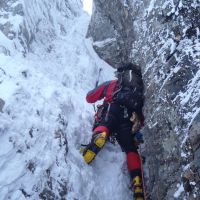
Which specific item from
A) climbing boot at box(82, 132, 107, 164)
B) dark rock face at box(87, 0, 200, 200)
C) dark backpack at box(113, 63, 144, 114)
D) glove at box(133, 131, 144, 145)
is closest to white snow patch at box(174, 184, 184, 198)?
dark rock face at box(87, 0, 200, 200)

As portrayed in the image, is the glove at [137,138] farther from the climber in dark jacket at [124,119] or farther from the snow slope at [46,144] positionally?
the snow slope at [46,144]

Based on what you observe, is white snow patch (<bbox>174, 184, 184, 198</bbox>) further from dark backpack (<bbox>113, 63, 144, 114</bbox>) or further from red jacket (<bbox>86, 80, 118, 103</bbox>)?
red jacket (<bbox>86, 80, 118, 103</bbox>)

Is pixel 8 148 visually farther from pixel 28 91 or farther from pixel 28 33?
pixel 28 33

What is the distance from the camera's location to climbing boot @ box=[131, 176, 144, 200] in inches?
231

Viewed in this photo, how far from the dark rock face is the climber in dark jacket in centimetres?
42

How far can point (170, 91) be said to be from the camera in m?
5.40

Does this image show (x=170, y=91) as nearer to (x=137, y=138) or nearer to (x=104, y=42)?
(x=137, y=138)

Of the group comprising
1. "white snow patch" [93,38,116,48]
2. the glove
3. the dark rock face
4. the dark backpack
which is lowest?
the glove

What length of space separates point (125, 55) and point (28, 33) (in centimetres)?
331

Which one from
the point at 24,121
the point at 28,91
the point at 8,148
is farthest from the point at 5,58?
the point at 8,148

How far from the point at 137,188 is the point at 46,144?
1.96m

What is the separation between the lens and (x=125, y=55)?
32.8ft

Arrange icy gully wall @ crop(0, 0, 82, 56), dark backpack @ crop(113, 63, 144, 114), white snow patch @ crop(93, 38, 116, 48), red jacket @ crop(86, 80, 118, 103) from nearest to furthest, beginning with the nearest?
dark backpack @ crop(113, 63, 144, 114) < red jacket @ crop(86, 80, 118, 103) < icy gully wall @ crop(0, 0, 82, 56) < white snow patch @ crop(93, 38, 116, 48)

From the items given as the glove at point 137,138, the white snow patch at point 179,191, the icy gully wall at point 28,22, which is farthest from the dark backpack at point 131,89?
the icy gully wall at point 28,22
